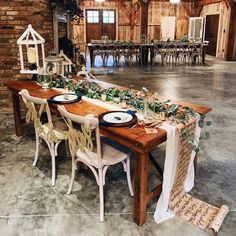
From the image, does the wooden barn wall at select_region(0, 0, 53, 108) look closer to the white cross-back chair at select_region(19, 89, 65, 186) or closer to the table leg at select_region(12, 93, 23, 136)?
the table leg at select_region(12, 93, 23, 136)

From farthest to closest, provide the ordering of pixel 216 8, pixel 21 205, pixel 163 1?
pixel 163 1 < pixel 216 8 < pixel 21 205

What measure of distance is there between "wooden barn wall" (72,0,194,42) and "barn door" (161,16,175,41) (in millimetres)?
208

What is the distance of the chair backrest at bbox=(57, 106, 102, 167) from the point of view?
1.91m

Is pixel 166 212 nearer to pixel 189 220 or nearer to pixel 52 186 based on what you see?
pixel 189 220

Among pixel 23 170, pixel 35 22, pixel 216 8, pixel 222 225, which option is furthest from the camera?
pixel 216 8

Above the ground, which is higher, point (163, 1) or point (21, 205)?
point (163, 1)

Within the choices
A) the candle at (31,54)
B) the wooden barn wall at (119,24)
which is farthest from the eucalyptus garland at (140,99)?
the wooden barn wall at (119,24)

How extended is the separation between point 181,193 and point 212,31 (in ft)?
41.0

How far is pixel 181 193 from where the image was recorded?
2.35m

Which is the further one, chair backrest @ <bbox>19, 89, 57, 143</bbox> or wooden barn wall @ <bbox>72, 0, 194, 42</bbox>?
wooden barn wall @ <bbox>72, 0, 194, 42</bbox>

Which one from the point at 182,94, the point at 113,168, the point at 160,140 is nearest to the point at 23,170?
the point at 113,168

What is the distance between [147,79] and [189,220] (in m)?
5.75

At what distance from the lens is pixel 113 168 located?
9.50 ft

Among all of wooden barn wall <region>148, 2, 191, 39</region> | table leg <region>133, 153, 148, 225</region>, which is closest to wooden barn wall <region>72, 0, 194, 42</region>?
wooden barn wall <region>148, 2, 191, 39</region>
